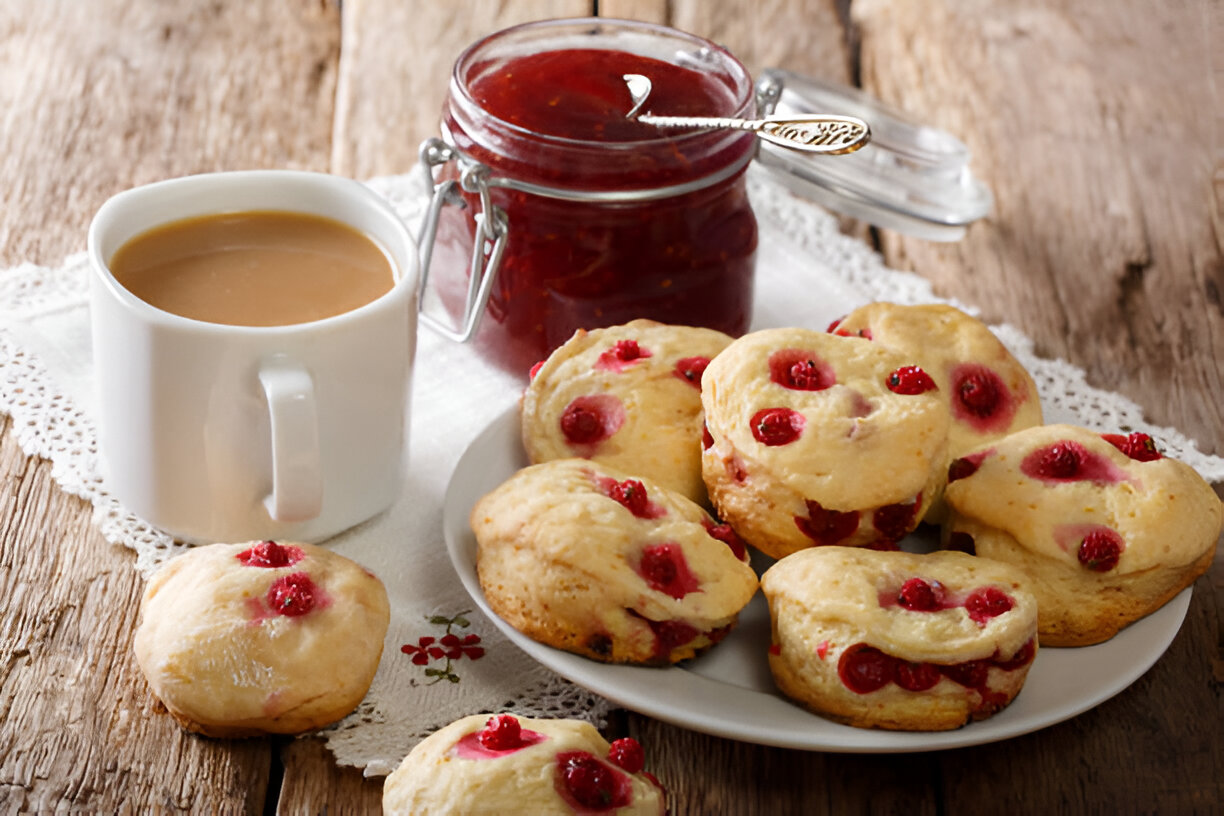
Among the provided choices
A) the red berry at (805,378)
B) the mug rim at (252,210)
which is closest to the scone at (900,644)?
the red berry at (805,378)

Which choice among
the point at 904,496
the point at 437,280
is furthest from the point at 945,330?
the point at 437,280

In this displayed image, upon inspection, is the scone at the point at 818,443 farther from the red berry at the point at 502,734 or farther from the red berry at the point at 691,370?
the red berry at the point at 502,734

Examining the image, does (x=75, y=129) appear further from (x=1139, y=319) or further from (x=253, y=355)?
(x=1139, y=319)

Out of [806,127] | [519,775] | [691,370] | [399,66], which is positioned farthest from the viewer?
[399,66]

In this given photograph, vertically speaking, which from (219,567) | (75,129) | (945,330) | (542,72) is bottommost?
(75,129)

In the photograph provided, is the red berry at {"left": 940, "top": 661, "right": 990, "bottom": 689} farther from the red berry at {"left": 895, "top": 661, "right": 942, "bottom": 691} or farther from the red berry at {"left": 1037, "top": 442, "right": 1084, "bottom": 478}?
the red berry at {"left": 1037, "top": 442, "right": 1084, "bottom": 478}

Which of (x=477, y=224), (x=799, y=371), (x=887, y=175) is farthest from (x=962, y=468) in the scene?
(x=887, y=175)

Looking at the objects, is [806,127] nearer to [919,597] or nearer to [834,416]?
[834,416]
